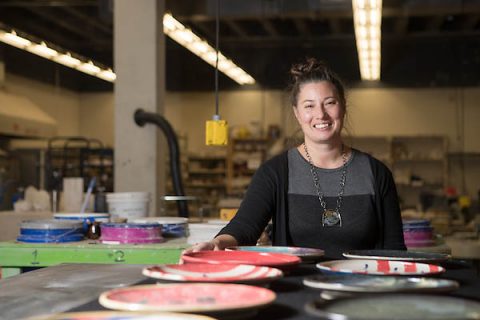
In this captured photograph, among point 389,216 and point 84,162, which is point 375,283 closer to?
point 389,216

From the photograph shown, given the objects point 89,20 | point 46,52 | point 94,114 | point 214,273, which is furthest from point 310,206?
point 94,114

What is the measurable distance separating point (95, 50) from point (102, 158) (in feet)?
11.3

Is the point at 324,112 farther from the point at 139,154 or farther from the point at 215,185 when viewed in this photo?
the point at 215,185

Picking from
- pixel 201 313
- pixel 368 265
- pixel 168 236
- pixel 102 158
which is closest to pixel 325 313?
pixel 201 313

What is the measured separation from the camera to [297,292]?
1.67m

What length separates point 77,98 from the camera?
15.9m

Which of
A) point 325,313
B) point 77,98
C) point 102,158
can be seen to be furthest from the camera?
point 77,98

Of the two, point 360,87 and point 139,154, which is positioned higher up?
point 360,87

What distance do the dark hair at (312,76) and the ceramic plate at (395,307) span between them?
5.52ft

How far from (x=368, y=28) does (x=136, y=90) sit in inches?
119

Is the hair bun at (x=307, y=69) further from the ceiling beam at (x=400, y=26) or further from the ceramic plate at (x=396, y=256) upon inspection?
the ceiling beam at (x=400, y=26)

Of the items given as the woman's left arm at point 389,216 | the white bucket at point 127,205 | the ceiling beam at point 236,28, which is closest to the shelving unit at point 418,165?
the ceiling beam at point 236,28

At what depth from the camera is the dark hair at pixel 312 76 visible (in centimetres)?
303

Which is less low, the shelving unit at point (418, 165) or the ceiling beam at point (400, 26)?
the ceiling beam at point (400, 26)
